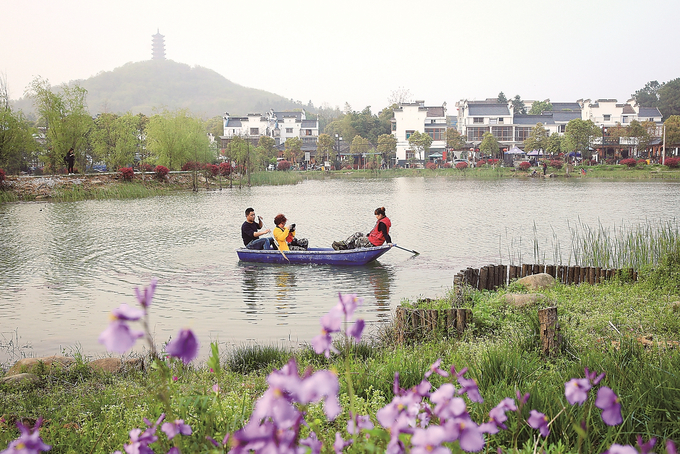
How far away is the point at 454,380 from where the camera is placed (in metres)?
2.84

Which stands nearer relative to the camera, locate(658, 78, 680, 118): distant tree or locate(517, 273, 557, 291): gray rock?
locate(517, 273, 557, 291): gray rock

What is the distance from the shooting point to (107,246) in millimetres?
15344

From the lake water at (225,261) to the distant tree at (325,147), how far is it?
43033mm

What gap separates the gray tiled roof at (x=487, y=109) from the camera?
71.6 meters

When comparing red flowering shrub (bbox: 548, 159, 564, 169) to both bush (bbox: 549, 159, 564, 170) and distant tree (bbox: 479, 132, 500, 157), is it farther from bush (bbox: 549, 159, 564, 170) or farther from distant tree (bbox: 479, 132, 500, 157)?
distant tree (bbox: 479, 132, 500, 157)

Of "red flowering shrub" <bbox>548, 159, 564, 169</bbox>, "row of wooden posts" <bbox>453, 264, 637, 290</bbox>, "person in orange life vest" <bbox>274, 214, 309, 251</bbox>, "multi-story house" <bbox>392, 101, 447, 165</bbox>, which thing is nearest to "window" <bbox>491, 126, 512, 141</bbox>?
"multi-story house" <bbox>392, 101, 447, 165</bbox>

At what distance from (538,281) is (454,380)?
5.83 meters

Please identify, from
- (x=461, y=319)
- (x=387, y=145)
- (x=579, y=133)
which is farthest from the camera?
(x=387, y=145)

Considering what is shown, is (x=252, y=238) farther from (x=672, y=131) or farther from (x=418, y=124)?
(x=418, y=124)

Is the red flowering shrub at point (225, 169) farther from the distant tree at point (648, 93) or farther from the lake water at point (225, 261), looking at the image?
the distant tree at point (648, 93)

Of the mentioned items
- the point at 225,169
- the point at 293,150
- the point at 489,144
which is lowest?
the point at 225,169

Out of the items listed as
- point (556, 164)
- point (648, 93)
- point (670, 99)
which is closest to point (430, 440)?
point (556, 164)

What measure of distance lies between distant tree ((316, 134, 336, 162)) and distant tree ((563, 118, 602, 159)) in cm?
2707

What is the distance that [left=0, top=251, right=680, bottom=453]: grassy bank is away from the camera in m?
3.04
